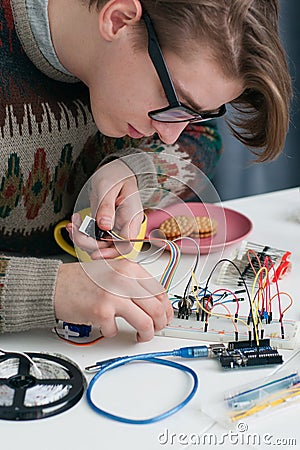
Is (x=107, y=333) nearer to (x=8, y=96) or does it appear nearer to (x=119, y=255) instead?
(x=119, y=255)

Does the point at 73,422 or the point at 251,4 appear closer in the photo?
the point at 73,422

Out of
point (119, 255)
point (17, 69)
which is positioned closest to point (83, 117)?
point (17, 69)

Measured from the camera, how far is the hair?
0.86 m

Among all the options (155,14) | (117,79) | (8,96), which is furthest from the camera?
(8,96)

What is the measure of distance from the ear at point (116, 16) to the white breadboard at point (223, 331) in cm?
38

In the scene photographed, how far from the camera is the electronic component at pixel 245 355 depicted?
2.71 feet

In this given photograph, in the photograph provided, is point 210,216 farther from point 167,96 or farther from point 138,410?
point 138,410

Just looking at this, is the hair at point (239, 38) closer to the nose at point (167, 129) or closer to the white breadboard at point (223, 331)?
the nose at point (167, 129)

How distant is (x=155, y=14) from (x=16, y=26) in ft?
0.97

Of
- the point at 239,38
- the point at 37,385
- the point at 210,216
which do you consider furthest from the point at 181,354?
the point at 239,38

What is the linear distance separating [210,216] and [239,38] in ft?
0.95

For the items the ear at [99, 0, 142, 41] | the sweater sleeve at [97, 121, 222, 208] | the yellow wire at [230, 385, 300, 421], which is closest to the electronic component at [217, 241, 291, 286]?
the sweater sleeve at [97, 121, 222, 208]

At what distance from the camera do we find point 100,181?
3.32 ft

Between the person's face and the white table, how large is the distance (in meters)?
0.29
